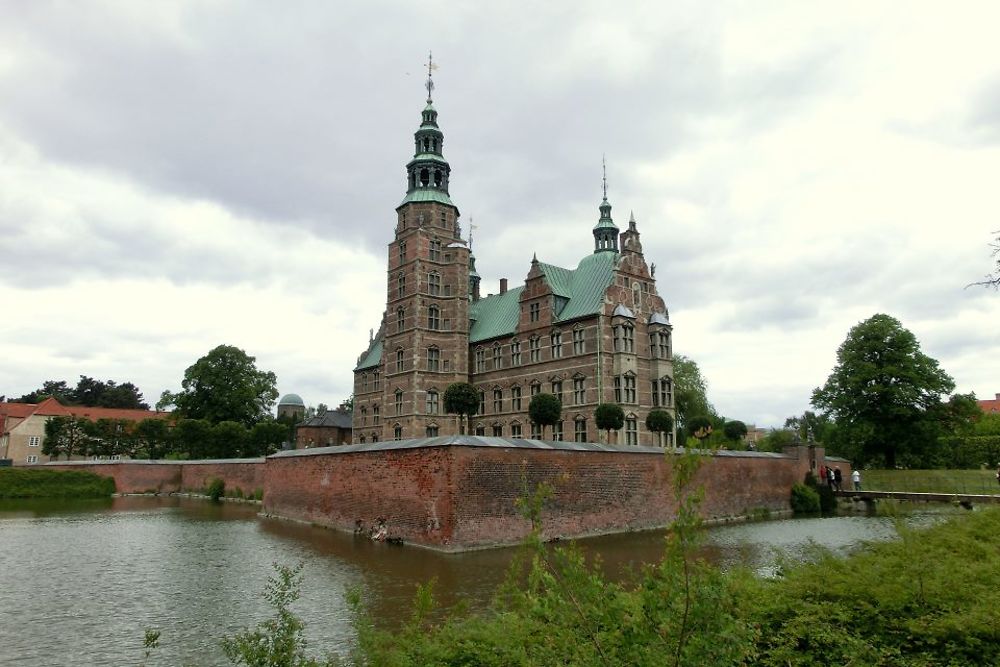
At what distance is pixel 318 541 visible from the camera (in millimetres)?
22406

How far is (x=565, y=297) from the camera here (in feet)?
126

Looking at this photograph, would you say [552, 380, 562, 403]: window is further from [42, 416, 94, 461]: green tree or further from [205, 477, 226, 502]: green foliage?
[42, 416, 94, 461]: green tree

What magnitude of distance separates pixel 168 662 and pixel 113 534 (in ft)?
58.2

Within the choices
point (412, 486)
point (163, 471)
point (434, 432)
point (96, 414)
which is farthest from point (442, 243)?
point (96, 414)

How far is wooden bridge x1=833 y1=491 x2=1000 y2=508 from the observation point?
102 ft

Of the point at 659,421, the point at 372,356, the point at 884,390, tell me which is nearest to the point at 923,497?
the point at 884,390

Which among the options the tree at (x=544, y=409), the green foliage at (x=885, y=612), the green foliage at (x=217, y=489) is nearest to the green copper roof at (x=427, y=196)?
the tree at (x=544, y=409)

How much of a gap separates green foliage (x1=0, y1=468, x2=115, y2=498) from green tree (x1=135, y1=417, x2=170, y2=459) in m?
10.1

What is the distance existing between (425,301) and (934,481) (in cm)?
3072

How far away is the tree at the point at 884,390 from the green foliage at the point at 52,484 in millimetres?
51647

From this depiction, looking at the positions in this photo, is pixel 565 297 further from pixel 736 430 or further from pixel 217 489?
pixel 217 489

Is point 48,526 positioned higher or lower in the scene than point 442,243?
lower

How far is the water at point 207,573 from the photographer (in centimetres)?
1072

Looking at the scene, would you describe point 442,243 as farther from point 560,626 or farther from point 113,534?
point 560,626
